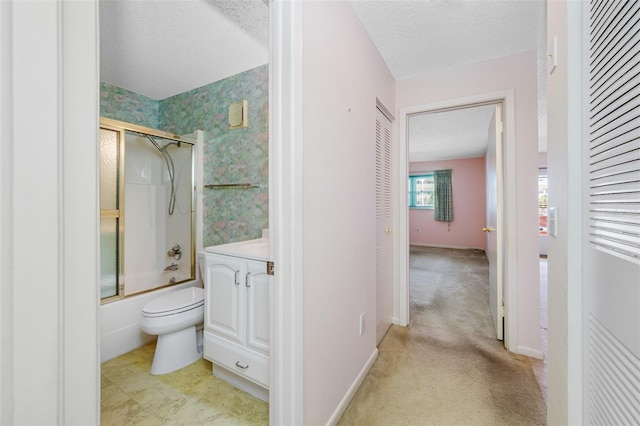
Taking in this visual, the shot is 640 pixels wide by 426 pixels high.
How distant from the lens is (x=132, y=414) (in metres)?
1.49

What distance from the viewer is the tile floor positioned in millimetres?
1457

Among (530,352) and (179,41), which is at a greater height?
(179,41)

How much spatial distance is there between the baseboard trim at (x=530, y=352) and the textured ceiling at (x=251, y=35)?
2.29 metres

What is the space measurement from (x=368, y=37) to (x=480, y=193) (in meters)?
6.14

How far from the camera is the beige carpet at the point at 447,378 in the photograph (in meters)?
1.48

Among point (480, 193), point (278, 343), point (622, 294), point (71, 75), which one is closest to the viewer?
point (71, 75)

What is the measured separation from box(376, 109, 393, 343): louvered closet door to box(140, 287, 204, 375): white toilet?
1414 millimetres

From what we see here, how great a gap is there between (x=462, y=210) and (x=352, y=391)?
6.54 m

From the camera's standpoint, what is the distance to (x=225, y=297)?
5.39ft

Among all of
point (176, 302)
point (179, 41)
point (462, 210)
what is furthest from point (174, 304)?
point (462, 210)

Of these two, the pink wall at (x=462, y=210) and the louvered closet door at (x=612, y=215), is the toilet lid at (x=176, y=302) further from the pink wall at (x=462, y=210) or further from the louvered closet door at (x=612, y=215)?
the pink wall at (x=462, y=210)

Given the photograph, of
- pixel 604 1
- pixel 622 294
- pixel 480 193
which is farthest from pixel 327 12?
pixel 480 193

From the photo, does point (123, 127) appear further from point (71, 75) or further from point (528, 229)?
point (528, 229)

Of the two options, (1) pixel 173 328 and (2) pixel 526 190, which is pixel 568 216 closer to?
(2) pixel 526 190
